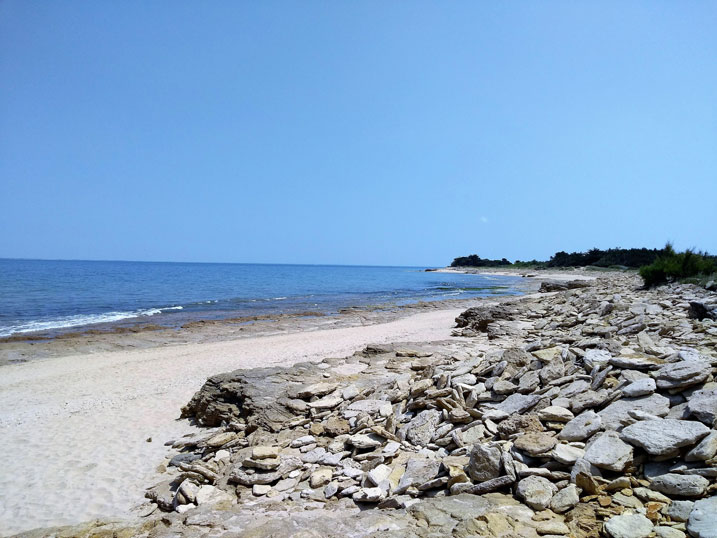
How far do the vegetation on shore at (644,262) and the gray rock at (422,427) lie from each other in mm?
18465

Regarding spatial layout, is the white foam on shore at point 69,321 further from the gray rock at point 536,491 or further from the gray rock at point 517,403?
the gray rock at point 536,491

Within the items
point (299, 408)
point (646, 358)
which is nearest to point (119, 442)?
point (299, 408)

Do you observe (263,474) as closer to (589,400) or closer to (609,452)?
(609,452)

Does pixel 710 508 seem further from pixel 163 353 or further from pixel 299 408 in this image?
pixel 163 353

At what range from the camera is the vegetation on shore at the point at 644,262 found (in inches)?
820

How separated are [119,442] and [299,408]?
326 centimetres

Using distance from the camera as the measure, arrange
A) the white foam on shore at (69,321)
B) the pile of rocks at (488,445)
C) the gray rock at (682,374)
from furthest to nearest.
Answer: the white foam on shore at (69,321) → the gray rock at (682,374) → the pile of rocks at (488,445)

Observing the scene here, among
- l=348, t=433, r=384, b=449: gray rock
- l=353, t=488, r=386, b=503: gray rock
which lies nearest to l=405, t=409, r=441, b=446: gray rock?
l=348, t=433, r=384, b=449: gray rock

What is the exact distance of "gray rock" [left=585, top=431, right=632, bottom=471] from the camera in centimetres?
363

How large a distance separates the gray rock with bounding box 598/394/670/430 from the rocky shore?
2 cm

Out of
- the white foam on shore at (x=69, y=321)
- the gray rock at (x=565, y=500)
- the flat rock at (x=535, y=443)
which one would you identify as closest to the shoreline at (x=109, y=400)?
the white foam on shore at (x=69, y=321)

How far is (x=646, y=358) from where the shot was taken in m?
5.62

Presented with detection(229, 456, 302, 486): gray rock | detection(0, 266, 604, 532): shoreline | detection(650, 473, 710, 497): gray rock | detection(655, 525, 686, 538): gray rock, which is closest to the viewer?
detection(655, 525, 686, 538): gray rock

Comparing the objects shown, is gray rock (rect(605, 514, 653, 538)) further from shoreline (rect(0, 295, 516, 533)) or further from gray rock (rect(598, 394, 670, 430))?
shoreline (rect(0, 295, 516, 533))
